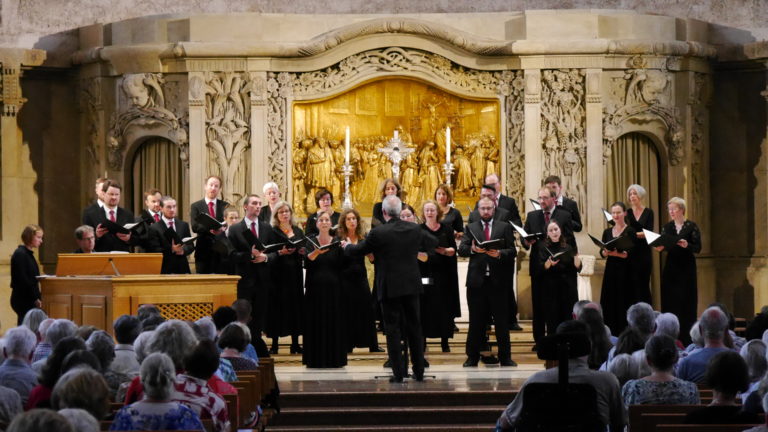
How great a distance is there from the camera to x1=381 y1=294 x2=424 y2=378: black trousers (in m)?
11.3

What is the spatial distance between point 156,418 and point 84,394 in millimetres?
670

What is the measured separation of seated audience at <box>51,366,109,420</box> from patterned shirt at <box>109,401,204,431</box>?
55 centimetres

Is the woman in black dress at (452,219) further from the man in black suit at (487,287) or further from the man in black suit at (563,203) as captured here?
the man in black suit at (563,203)

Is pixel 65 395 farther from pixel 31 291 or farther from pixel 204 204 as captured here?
pixel 204 204

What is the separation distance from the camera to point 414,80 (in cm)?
1689

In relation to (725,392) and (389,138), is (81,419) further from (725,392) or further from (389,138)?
(389,138)

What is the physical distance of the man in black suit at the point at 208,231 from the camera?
44.0ft

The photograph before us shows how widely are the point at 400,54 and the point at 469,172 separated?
1.62m

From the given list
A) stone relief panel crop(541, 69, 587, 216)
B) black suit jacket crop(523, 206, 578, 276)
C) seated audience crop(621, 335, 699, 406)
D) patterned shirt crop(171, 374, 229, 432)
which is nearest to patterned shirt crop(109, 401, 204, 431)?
patterned shirt crop(171, 374, 229, 432)

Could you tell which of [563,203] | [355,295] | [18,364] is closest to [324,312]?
[355,295]

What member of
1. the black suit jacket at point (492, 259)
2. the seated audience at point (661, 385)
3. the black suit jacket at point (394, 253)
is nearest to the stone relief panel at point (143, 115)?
the black suit jacket at point (492, 259)

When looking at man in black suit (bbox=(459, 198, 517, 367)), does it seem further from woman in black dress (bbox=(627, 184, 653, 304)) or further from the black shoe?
woman in black dress (bbox=(627, 184, 653, 304))

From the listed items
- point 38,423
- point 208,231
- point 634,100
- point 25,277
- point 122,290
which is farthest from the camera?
point 634,100

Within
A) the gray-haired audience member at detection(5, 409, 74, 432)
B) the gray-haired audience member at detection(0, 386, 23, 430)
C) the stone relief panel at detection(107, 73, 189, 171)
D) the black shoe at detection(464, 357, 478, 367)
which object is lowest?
the black shoe at detection(464, 357, 478, 367)
